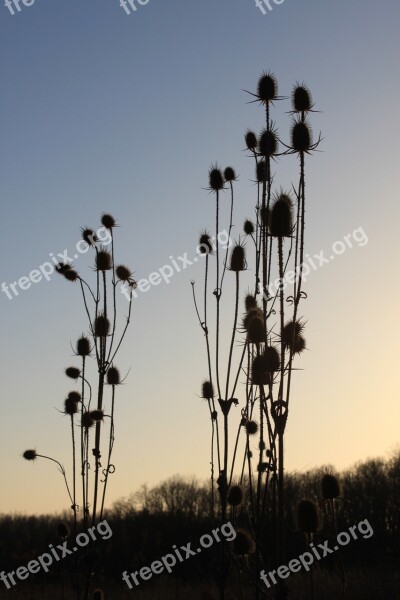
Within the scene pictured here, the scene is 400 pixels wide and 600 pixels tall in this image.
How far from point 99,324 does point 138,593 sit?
1538cm

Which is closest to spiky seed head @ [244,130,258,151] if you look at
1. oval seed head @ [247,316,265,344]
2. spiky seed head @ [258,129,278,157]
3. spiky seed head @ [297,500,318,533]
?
spiky seed head @ [258,129,278,157]

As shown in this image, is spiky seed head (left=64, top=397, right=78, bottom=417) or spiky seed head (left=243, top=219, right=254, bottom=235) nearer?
spiky seed head (left=243, top=219, right=254, bottom=235)

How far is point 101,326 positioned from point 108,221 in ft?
4.60

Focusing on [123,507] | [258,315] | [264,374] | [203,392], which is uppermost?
[123,507]

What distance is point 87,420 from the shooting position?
915cm

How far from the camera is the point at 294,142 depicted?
6.45 m

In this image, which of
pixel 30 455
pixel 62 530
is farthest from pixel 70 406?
pixel 62 530

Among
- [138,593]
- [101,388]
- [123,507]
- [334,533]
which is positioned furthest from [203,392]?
[123,507]

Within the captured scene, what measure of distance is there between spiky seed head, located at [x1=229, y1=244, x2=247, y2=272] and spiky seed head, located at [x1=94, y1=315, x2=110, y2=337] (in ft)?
4.56

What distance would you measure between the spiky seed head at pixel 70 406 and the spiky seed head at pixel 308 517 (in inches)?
153

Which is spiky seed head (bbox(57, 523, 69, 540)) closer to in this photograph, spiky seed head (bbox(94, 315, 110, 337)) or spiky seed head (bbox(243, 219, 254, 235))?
spiky seed head (bbox(94, 315, 110, 337))

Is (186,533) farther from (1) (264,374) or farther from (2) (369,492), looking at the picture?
(1) (264,374)

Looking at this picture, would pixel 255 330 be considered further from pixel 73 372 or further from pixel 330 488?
pixel 73 372

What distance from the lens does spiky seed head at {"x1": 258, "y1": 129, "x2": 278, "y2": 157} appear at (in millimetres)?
6419
